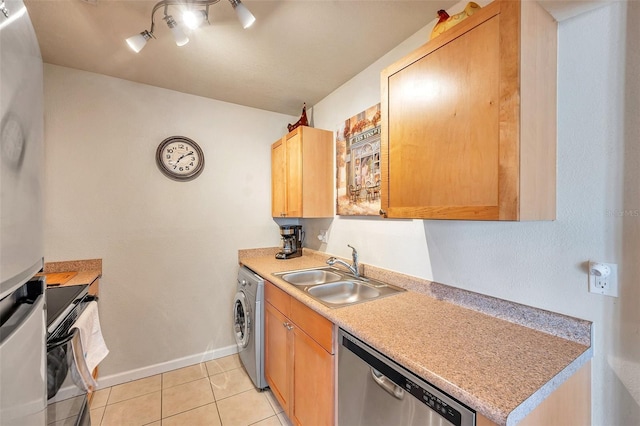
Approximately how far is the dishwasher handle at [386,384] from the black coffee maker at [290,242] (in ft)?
5.56

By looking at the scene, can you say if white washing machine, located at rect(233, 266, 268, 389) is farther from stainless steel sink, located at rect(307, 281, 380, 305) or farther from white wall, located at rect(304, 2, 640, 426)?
white wall, located at rect(304, 2, 640, 426)

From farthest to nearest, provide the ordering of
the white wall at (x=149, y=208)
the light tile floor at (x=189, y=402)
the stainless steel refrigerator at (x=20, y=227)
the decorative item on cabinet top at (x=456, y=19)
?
the white wall at (x=149, y=208)
the light tile floor at (x=189, y=402)
the decorative item on cabinet top at (x=456, y=19)
the stainless steel refrigerator at (x=20, y=227)

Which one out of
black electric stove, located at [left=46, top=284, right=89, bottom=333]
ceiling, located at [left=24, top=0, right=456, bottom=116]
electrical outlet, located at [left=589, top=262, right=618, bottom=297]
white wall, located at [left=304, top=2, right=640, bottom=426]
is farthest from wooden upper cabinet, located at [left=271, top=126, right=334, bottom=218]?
electrical outlet, located at [left=589, top=262, right=618, bottom=297]

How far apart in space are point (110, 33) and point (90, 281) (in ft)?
5.25

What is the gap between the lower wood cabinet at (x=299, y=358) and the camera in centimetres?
132

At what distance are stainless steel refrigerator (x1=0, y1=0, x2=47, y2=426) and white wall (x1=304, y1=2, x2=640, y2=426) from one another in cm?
157

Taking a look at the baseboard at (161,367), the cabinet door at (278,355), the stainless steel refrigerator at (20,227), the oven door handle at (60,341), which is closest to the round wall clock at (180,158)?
the cabinet door at (278,355)

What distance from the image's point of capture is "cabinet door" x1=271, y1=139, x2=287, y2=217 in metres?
2.60

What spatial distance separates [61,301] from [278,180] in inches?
70.5

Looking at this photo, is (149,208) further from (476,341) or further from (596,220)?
(596,220)

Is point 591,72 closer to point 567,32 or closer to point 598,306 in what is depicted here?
point 567,32

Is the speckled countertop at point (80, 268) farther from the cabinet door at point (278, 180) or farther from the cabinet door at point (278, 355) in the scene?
the cabinet door at point (278, 180)

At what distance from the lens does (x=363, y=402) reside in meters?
1.10

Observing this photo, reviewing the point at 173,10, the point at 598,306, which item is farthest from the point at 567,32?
the point at 173,10
